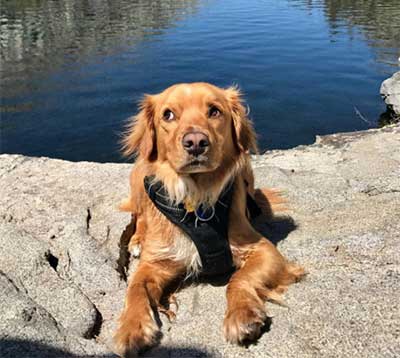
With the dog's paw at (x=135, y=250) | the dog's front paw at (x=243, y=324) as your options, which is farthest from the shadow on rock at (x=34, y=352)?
the dog's paw at (x=135, y=250)

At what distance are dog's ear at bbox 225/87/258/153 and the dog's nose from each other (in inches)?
26.5

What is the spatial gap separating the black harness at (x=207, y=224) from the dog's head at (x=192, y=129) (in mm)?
283

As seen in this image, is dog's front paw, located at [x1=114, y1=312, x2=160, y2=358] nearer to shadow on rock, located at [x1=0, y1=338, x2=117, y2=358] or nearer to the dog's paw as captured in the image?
shadow on rock, located at [x1=0, y1=338, x2=117, y2=358]

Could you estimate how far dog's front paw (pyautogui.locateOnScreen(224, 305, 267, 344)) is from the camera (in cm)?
313

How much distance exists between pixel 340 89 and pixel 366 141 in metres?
7.63

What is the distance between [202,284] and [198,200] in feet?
2.23

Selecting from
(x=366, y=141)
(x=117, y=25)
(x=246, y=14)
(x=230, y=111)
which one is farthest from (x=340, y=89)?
(x=246, y=14)

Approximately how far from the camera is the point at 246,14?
30.6 m

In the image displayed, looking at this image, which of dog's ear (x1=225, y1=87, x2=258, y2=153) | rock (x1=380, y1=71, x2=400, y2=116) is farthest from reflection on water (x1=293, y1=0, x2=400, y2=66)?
dog's ear (x1=225, y1=87, x2=258, y2=153)

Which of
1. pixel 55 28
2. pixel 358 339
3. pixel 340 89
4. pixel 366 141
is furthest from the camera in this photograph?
pixel 55 28

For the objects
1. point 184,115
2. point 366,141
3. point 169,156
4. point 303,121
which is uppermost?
point 184,115

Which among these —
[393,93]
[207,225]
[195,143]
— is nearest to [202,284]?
[207,225]

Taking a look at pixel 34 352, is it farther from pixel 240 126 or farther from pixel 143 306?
pixel 240 126

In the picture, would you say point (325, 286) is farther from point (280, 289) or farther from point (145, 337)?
point (145, 337)
